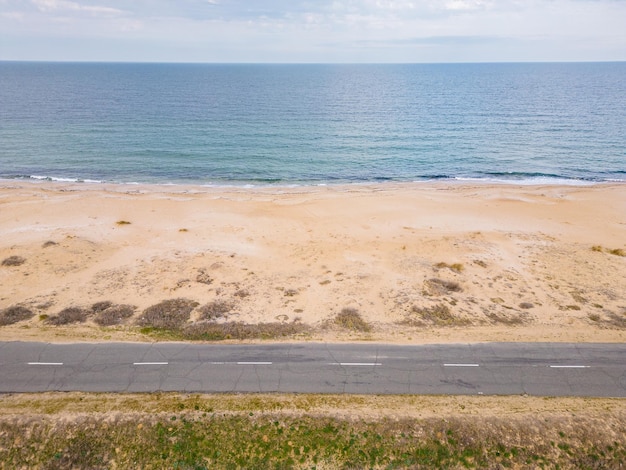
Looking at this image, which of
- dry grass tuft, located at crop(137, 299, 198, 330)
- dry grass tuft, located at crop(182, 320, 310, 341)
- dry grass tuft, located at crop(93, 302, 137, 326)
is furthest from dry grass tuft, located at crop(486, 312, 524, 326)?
dry grass tuft, located at crop(93, 302, 137, 326)

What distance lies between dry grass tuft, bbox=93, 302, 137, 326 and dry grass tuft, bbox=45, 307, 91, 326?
2.87 feet

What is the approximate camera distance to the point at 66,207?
48.8 metres

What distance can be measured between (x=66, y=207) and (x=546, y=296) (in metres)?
50.9

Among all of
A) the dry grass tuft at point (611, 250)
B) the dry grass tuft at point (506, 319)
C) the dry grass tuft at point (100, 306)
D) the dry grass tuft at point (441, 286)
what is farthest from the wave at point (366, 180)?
the dry grass tuft at point (506, 319)

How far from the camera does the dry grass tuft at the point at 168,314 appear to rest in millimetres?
26500

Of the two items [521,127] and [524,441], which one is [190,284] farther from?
[521,127]

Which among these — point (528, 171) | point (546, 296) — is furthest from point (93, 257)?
point (528, 171)

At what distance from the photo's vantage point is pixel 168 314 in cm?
2766

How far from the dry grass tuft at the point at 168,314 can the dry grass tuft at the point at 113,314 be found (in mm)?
1036

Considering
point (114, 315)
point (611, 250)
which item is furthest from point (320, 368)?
point (611, 250)

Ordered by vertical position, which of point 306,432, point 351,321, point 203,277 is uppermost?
point 306,432

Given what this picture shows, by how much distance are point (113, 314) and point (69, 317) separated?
106 inches

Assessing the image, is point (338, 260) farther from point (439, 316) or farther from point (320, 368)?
point (320, 368)

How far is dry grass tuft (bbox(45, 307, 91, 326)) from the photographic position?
26.5 meters
